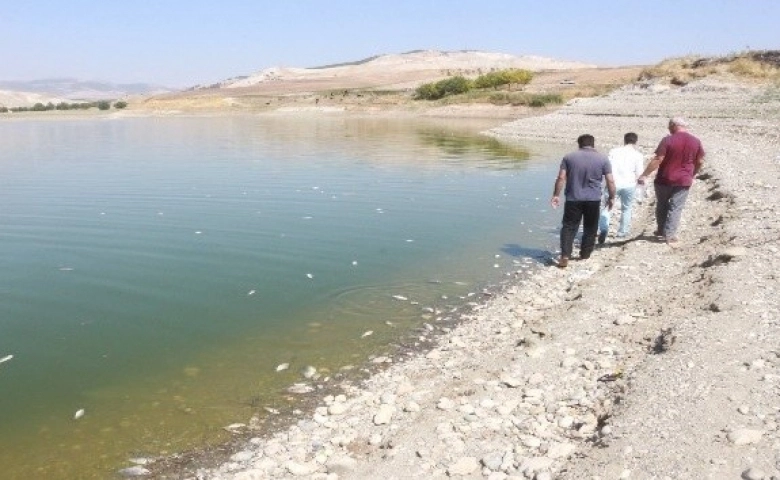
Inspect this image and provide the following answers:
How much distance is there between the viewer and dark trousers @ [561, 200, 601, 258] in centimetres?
1295

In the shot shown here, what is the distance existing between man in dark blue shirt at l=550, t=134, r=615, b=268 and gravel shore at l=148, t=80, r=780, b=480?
946 mm

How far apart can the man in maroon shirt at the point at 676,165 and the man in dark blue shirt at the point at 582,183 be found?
0.94 metres

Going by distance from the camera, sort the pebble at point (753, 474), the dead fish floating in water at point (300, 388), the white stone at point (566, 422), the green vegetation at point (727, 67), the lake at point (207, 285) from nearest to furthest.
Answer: the pebble at point (753, 474) < the white stone at point (566, 422) < the lake at point (207, 285) < the dead fish floating in water at point (300, 388) < the green vegetation at point (727, 67)

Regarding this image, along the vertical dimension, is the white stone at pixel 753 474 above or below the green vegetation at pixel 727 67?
below

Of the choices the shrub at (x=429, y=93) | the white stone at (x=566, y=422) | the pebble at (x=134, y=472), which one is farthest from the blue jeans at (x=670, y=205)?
the shrub at (x=429, y=93)

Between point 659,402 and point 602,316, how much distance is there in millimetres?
3331

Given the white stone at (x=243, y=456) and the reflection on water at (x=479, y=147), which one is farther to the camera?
the reflection on water at (x=479, y=147)

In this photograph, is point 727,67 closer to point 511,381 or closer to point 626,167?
point 626,167

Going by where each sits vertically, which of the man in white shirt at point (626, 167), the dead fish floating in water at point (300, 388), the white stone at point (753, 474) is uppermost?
the man in white shirt at point (626, 167)

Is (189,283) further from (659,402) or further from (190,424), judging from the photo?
(659,402)

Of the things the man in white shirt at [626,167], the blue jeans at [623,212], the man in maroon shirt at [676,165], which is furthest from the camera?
the blue jeans at [623,212]

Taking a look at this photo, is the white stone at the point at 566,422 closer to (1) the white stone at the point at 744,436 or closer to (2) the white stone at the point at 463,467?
(2) the white stone at the point at 463,467

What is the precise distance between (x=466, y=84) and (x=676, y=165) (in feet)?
329

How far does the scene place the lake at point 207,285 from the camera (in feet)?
25.9
